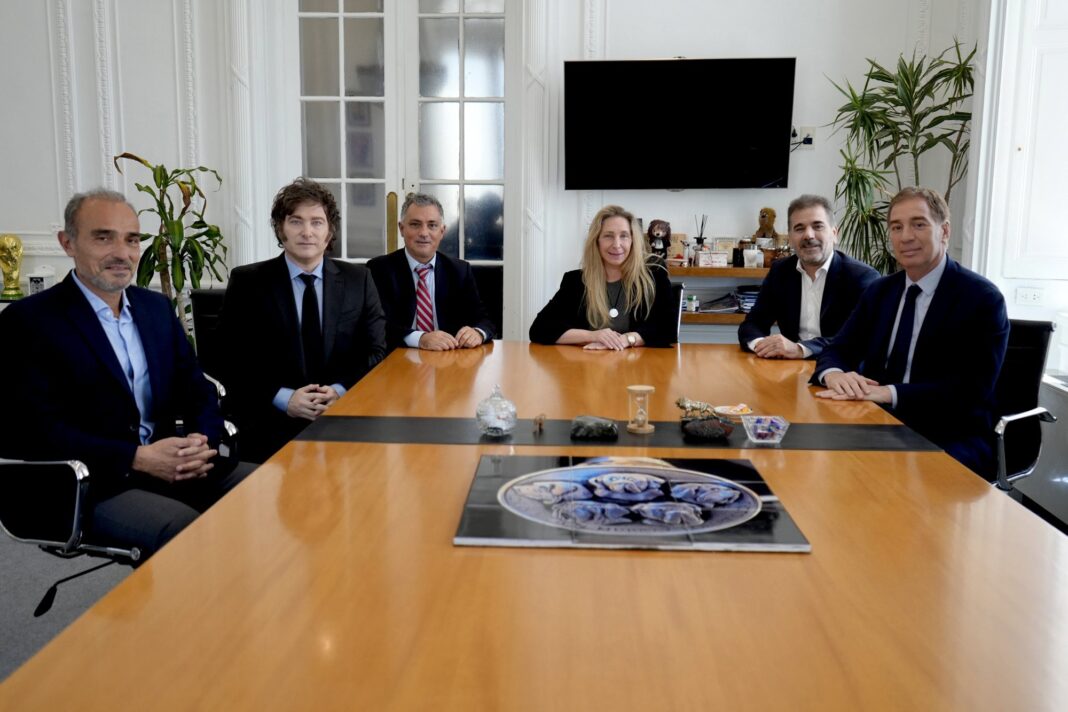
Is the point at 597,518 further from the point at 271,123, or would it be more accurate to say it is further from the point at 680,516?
the point at 271,123

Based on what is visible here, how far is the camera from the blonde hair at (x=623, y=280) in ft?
12.2

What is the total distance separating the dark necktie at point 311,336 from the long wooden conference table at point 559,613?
1338 millimetres

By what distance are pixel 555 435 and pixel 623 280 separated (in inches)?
69.6

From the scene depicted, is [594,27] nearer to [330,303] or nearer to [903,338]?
[330,303]

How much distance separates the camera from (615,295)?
12.4 ft

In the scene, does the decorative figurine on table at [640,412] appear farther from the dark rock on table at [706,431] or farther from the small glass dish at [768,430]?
the small glass dish at [768,430]

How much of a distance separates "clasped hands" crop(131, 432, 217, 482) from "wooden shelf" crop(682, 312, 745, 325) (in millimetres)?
3680

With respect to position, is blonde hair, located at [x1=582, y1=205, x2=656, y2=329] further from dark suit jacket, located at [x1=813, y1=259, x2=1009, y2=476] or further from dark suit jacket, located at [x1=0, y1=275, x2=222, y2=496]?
dark suit jacket, located at [x1=0, y1=275, x2=222, y2=496]

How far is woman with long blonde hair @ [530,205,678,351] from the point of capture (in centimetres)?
373

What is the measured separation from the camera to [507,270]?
6.00m

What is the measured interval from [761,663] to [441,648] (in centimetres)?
36

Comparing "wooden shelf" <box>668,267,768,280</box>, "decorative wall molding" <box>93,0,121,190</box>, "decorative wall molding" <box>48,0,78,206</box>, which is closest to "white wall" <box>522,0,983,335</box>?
"wooden shelf" <box>668,267,768,280</box>

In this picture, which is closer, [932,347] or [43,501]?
[43,501]

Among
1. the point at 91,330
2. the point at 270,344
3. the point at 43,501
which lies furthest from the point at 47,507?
the point at 270,344
